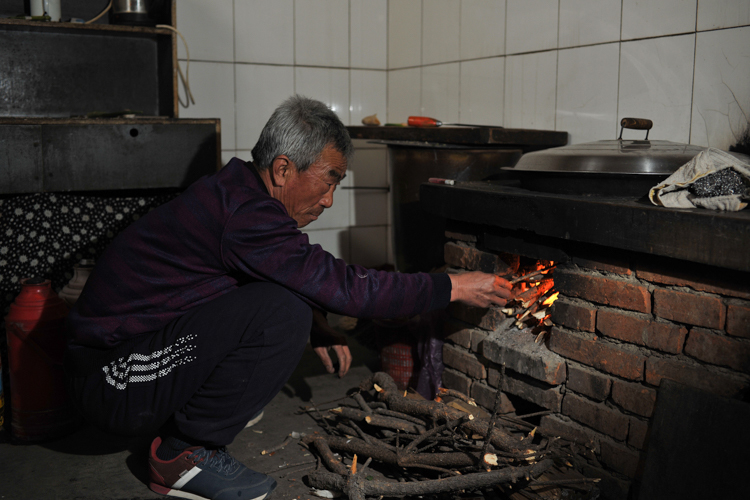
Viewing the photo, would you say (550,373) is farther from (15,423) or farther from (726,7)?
(15,423)

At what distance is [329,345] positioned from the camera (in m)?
2.20

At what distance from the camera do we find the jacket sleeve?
1.82 metres

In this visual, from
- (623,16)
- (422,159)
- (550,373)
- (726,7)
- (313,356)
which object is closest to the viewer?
(550,373)

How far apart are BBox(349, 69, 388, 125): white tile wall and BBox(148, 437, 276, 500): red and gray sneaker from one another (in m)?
2.84

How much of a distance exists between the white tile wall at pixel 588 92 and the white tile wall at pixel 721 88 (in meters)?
0.38

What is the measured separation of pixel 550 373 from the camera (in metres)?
2.08

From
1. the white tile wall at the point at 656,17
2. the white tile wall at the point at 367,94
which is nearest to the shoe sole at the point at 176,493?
the white tile wall at the point at 656,17

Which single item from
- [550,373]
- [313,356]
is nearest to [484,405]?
[550,373]

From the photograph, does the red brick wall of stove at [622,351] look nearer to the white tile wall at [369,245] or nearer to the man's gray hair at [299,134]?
the man's gray hair at [299,134]

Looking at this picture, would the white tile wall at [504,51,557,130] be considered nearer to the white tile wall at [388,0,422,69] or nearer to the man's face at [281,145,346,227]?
the white tile wall at [388,0,422,69]

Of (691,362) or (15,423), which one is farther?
(15,423)

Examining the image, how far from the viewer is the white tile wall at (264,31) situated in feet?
12.6

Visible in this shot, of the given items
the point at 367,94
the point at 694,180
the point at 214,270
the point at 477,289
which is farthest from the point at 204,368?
the point at 367,94

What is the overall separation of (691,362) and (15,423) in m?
2.33
